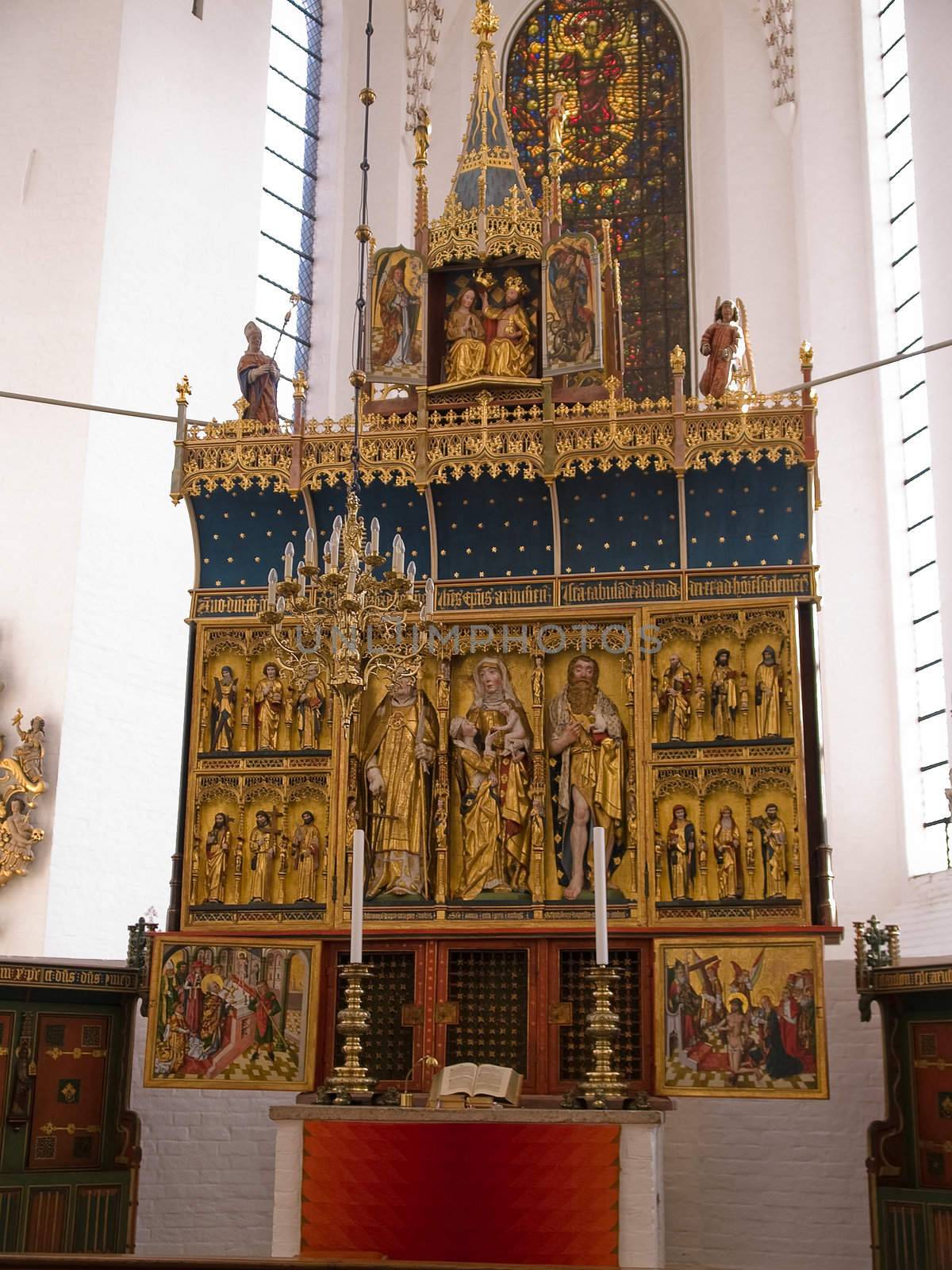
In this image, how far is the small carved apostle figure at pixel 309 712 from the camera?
1287 centimetres

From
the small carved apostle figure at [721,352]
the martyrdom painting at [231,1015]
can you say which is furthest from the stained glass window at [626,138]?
the martyrdom painting at [231,1015]

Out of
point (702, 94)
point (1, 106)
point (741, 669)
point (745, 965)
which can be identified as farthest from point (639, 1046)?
point (702, 94)

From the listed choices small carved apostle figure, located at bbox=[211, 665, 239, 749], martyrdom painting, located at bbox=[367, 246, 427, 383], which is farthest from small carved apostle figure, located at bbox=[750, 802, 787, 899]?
martyrdom painting, located at bbox=[367, 246, 427, 383]

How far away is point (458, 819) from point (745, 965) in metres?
2.57

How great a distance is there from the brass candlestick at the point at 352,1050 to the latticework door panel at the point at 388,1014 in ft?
6.31

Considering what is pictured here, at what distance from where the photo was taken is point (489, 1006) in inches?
482

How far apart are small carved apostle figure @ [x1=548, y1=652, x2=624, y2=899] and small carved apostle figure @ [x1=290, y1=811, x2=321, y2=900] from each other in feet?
6.50

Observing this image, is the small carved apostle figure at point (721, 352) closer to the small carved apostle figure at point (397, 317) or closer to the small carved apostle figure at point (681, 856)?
the small carved apostle figure at point (397, 317)

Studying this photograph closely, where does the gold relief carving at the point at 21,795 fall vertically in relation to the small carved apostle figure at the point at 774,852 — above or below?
above

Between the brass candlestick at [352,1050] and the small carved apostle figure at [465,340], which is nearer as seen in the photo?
the brass candlestick at [352,1050]

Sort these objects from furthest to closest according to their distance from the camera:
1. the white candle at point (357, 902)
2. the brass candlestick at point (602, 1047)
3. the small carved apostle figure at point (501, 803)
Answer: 1. the small carved apostle figure at point (501, 803)
2. the white candle at point (357, 902)
3. the brass candlestick at point (602, 1047)

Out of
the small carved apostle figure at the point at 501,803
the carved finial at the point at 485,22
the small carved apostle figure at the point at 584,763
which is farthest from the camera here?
the carved finial at the point at 485,22

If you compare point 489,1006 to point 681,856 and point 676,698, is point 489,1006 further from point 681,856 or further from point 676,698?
point 676,698

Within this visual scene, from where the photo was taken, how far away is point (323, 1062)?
40.1ft
